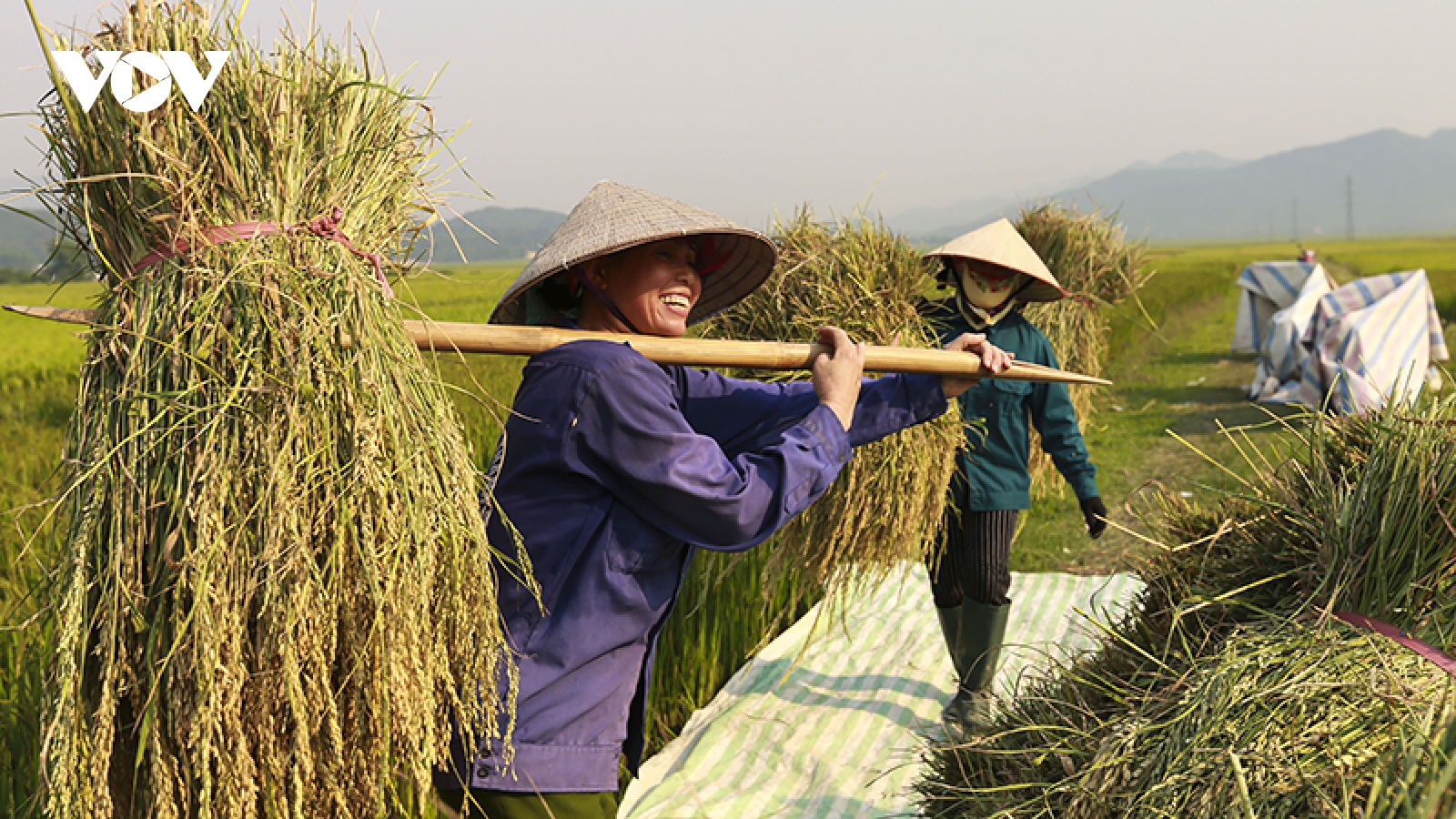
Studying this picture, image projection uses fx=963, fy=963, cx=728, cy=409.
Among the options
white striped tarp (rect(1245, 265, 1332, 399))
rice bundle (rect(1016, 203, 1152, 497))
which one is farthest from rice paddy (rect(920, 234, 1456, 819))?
white striped tarp (rect(1245, 265, 1332, 399))

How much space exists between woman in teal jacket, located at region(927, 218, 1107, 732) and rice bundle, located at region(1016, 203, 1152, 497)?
2.49m

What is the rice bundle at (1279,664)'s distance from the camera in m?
1.37

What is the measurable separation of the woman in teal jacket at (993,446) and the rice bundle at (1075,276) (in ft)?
8.17

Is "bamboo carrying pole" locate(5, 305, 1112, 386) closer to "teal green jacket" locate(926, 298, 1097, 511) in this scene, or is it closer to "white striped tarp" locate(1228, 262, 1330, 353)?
"teal green jacket" locate(926, 298, 1097, 511)

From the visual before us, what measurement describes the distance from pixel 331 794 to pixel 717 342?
1.07 meters

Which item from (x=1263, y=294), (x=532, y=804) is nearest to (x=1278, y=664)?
(x=532, y=804)

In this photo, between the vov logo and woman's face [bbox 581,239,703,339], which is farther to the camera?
woman's face [bbox 581,239,703,339]

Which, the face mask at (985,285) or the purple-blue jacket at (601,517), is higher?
the face mask at (985,285)

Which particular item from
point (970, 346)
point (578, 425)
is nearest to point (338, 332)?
point (578, 425)

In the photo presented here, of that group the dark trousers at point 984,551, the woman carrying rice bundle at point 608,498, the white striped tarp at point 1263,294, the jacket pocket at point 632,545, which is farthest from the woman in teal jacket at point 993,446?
the white striped tarp at point 1263,294

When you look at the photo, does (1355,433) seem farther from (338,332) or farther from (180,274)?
(180,274)

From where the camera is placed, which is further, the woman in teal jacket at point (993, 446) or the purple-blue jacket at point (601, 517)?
the woman in teal jacket at point (993, 446)

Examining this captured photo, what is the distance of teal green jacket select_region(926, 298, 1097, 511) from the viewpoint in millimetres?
3832

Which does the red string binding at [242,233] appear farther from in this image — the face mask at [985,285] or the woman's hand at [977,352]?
the face mask at [985,285]
